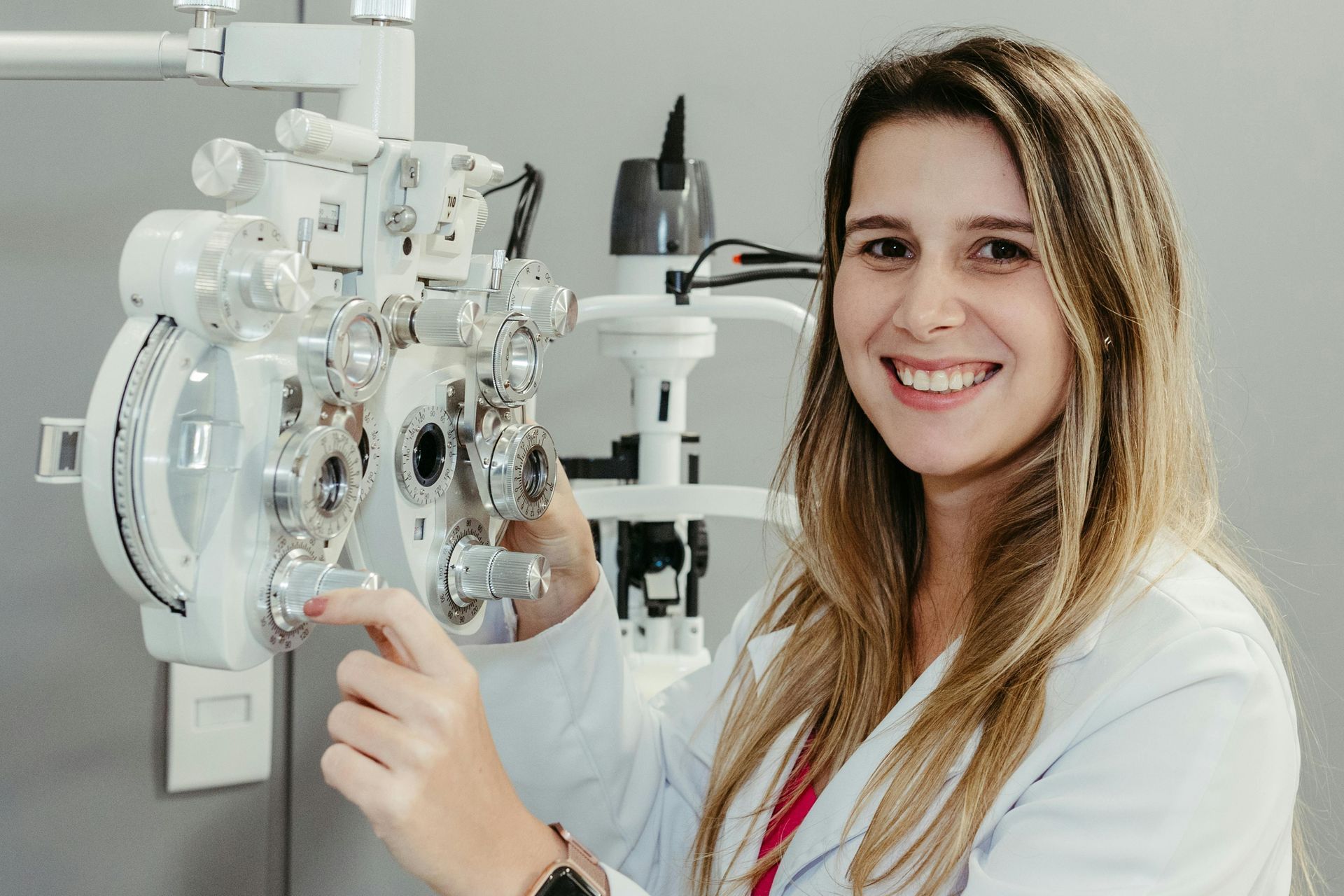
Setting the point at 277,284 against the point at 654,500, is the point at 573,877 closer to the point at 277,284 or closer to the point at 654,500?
the point at 277,284

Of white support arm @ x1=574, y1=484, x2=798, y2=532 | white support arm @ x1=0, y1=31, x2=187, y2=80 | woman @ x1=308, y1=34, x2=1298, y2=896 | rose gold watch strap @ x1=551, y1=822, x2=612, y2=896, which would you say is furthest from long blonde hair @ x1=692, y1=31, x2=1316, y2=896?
white support arm @ x1=0, y1=31, x2=187, y2=80

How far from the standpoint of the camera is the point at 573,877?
2.23ft

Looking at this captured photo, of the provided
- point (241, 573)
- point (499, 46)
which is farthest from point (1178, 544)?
point (499, 46)

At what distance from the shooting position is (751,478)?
1.77 metres

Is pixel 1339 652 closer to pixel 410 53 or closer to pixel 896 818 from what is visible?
pixel 896 818

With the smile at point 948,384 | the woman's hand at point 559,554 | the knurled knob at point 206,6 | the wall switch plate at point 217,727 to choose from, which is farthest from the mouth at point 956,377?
the wall switch plate at point 217,727

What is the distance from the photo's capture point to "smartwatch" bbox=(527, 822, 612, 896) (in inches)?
26.1

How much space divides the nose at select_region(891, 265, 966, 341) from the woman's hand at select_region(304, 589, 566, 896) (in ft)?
1.26

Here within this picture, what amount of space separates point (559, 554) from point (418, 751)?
0.32 m

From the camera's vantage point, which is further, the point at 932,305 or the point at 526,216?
the point at 526,216

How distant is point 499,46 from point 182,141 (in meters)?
0.46

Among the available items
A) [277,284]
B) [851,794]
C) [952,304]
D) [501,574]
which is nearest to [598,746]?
[851,794]

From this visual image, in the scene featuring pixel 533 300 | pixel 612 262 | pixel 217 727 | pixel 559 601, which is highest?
pixel 612 262

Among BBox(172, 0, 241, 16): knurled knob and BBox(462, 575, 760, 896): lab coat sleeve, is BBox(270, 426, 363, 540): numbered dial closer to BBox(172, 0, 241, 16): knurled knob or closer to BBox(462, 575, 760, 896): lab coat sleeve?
BBox(172, 0, 241, 16): knurled knob
